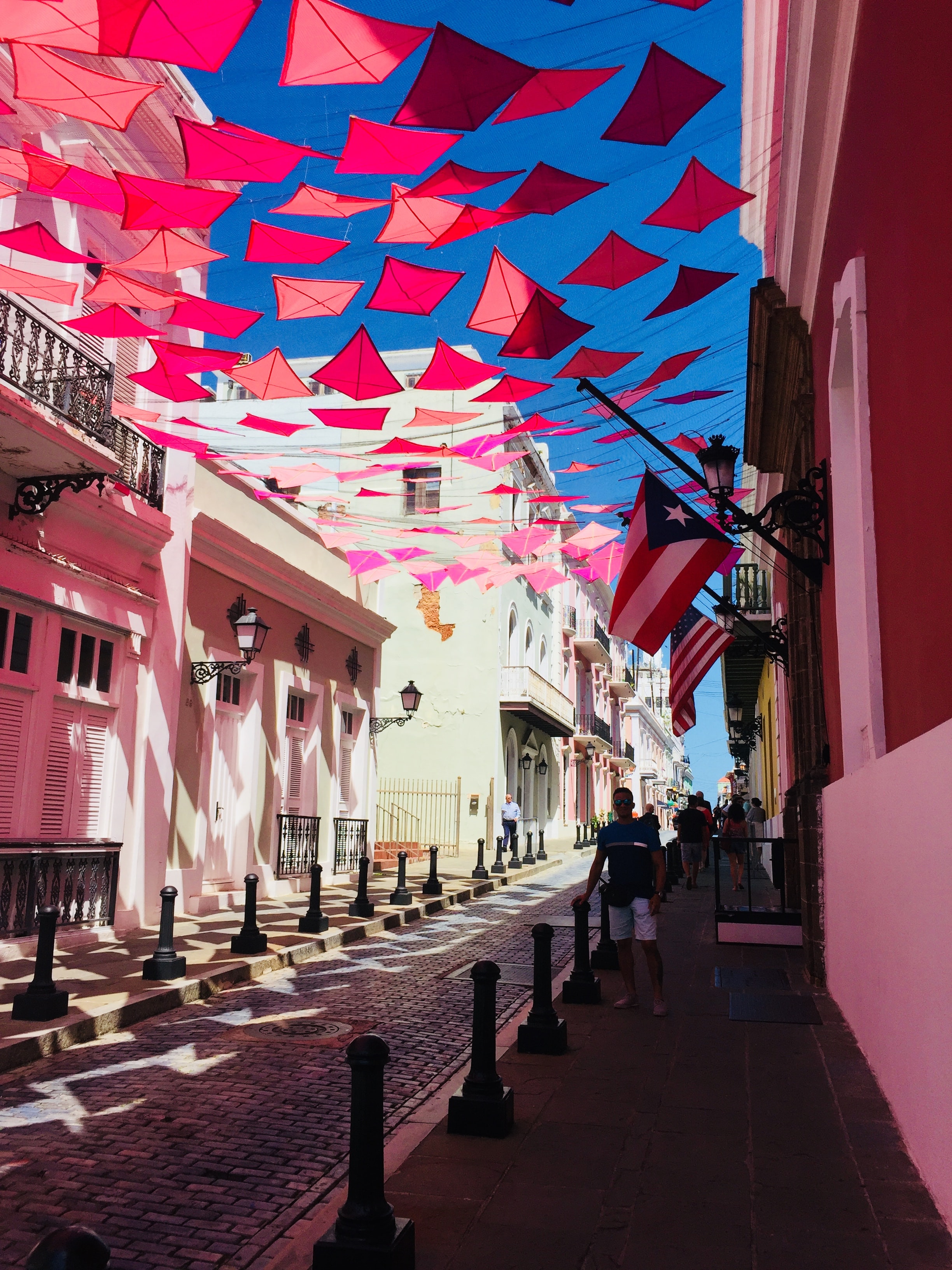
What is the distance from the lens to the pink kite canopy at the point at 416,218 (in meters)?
6.47

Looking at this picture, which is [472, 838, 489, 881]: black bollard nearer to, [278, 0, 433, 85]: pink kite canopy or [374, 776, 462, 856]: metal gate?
[374, 776, 462, 856]: metal gate

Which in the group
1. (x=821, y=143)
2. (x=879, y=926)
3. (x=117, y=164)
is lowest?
(x=879, y=926)

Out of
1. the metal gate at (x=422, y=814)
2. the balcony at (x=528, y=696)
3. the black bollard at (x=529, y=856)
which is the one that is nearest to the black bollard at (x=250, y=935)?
the black bollard at (x=529, y=856)

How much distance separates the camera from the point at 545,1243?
367 centimetres

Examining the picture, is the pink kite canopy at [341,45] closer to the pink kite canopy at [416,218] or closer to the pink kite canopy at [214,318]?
the pink kite canopy at [416,218]

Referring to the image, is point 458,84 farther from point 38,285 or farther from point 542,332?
point 38,285

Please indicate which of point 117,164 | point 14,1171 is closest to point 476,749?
point 117,164

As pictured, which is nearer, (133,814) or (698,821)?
(133,814)

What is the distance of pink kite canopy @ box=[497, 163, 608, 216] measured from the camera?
622cm

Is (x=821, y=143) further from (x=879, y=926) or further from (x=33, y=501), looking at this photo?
(x=33, y=501)

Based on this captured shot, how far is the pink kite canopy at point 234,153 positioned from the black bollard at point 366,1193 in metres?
4.79

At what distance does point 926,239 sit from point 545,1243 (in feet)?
13.3

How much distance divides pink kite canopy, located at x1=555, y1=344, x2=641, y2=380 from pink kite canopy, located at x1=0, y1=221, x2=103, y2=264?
12.6ft

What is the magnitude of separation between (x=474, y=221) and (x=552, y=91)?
Answer: 1.46m
